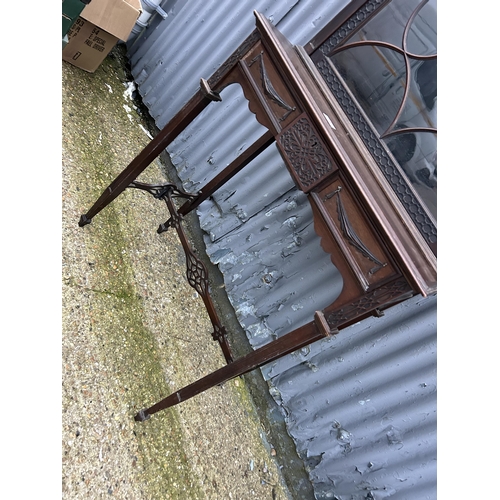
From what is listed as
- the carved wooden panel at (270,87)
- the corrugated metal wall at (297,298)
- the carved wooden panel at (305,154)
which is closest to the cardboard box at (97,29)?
the corrugated metal wall at (297,298)

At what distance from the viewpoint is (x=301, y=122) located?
4.56ft

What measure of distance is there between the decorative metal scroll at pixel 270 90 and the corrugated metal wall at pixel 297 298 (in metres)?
0.81

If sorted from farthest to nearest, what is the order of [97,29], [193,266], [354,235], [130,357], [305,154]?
[97,29]
[193,266]
[130,357]
[305,154]
[354,235]

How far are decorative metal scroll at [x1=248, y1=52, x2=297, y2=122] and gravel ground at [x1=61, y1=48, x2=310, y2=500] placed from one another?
48.5 inches

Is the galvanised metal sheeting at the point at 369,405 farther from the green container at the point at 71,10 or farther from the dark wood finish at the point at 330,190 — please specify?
the green container at the point at 71,10

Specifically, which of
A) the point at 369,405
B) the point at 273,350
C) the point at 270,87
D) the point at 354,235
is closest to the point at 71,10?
the point at 270,87

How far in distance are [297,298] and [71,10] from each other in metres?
2.11

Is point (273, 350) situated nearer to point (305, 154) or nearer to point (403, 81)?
point (305, 154)

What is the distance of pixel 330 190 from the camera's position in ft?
4.37

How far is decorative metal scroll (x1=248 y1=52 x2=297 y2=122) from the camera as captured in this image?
4.71 ft

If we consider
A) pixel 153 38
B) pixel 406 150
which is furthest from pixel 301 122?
pixel 153 38

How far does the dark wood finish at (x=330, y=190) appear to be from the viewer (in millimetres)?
1214

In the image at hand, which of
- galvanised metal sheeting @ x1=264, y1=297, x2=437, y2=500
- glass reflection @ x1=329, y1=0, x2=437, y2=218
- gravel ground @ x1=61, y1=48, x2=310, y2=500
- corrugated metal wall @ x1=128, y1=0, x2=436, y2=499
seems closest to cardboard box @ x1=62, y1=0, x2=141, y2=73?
gravel ground @ x1=61, y1=48, x2=310, y2=500

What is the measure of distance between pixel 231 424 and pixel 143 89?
2.63 metres
